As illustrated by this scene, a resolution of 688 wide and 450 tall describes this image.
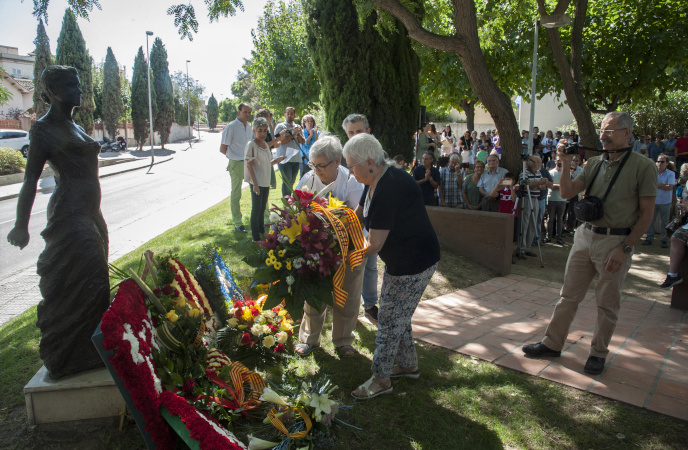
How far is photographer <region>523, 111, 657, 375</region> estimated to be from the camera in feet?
13.0

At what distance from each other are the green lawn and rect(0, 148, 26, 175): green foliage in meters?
21.1

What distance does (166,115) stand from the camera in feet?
151

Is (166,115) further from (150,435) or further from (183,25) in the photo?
(150,435)

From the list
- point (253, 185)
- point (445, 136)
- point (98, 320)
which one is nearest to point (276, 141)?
point (253, 185)

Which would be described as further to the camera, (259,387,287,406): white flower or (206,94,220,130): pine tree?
(206,94,220,130): pine tree

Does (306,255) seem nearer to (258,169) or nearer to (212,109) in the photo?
(258,169)

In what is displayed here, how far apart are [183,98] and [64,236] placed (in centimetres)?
7076

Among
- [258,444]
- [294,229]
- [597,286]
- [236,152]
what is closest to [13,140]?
[236,152]

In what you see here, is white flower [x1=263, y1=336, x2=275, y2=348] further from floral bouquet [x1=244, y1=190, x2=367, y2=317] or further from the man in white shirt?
the man in white shirt

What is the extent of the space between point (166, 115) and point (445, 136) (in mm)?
30862

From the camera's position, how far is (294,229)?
3779mm

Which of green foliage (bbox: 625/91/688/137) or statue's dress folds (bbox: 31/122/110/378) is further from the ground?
green foliage (bbox: 625/91/688/137)

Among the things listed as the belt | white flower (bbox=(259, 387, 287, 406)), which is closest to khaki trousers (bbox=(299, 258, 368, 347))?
white flower (bbox=(259, 387, 287, 406))

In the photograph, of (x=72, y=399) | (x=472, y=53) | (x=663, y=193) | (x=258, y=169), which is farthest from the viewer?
(x=663, y=193)
